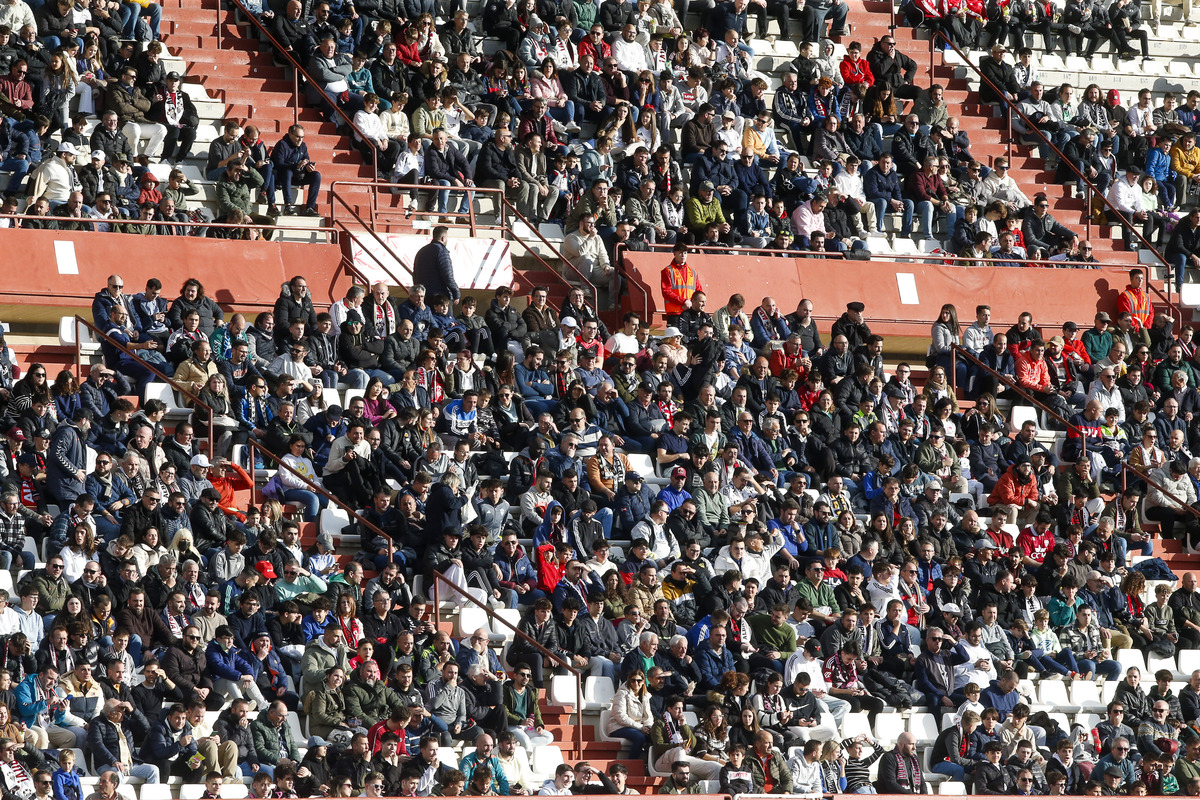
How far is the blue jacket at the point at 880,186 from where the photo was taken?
2483cm

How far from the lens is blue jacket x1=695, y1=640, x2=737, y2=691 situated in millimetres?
17625

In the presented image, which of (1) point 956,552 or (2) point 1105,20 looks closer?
(1) point 956,552

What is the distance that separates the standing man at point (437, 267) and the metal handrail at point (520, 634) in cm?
441

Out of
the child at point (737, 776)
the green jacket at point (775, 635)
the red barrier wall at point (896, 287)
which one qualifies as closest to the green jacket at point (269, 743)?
the child at point (737, 776)

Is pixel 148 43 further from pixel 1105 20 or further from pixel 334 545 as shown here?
pixel 1105 20

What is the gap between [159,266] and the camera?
68.9ft

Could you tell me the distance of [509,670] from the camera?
17.5 metres

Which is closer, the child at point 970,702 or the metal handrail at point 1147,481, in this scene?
the child at point 970,702

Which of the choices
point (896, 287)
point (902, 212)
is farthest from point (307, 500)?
point (902, 212)

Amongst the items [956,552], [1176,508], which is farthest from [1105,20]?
[956,552]

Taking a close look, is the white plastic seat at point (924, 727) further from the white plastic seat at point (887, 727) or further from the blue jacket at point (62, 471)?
the blue jacket at point (62, 471)

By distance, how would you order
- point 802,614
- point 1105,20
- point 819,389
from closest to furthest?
1. point 802,614
2. point 819,389
3. point 1105,20

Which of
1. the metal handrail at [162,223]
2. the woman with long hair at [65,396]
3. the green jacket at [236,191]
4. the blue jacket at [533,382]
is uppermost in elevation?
the green jacket at [236,191]

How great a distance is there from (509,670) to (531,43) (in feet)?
30.8
